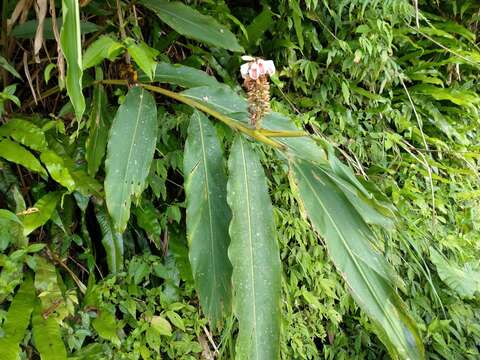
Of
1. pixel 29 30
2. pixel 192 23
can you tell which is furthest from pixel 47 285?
pixel 192 23

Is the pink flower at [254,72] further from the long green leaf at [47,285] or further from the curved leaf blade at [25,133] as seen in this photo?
the long green leaf at [47,285]

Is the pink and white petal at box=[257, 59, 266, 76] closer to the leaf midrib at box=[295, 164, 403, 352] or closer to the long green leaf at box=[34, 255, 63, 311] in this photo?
the leaf midrib at box=[295, 164, 403, 352]

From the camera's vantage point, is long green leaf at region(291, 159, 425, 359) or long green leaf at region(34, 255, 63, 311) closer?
long green leaf at region(291, 159, 425, 359)

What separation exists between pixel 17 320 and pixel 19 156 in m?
0.42

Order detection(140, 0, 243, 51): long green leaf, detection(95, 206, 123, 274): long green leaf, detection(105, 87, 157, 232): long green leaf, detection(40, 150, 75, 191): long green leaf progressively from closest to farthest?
detection(105, 87, 157, 232): long green leaf → detection(40, 150, 75, 191): long green leaf → detection(95, 206, 123, 274): long green leaf → detection(140, 0, 243, 51): long green leaf

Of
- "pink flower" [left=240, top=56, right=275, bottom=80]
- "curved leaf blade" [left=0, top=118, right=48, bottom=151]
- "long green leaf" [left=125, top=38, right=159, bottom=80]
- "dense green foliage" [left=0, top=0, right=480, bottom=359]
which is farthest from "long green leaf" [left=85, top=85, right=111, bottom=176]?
"pink flower" [left=240, top=56, right=275, bottom=80]

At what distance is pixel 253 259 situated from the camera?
3.37 feet

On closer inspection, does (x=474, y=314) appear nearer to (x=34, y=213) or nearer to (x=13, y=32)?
(x=34, y=213)

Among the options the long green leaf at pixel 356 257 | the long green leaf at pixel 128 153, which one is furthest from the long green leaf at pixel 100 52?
the long green leaf at pixel 356 257

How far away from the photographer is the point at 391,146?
2.18 metres

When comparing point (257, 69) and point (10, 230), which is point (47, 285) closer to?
point (10, 230)

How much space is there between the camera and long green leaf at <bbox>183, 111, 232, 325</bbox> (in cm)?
108

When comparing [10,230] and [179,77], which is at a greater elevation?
[179,77]

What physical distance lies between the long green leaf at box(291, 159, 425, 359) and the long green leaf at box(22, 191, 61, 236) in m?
0.69
